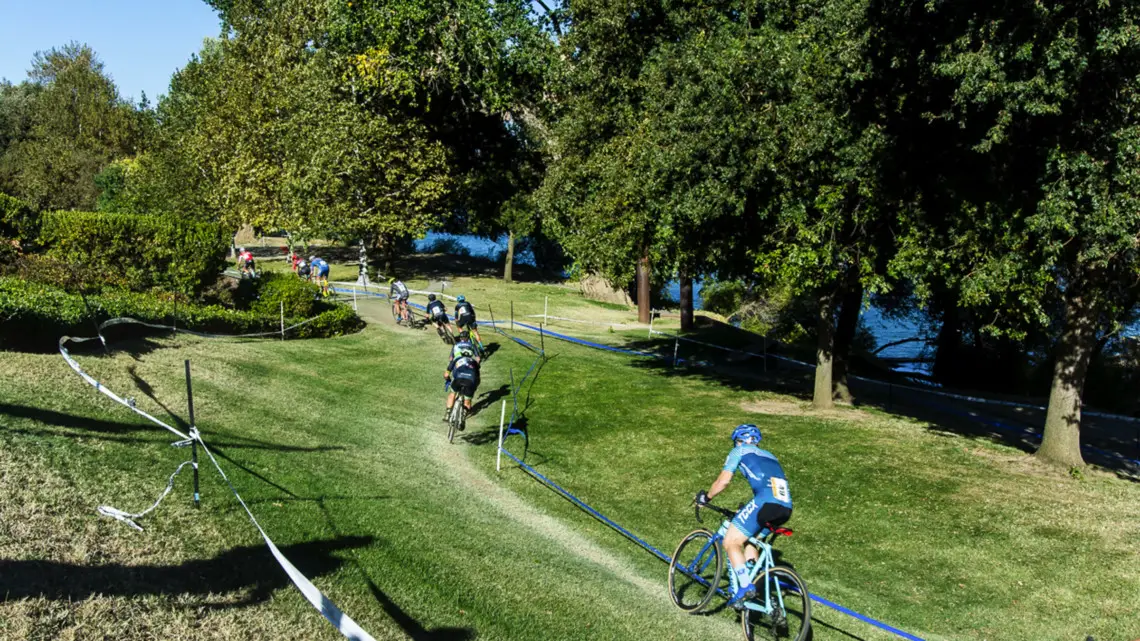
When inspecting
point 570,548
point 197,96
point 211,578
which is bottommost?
point 570,548

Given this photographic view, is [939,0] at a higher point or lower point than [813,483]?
higher

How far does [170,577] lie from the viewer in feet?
24.6

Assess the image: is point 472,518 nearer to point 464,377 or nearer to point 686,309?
point 464,377

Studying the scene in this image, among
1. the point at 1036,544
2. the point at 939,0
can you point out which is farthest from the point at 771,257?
the point at 1036,544

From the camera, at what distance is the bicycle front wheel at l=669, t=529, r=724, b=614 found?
8977 millimetres

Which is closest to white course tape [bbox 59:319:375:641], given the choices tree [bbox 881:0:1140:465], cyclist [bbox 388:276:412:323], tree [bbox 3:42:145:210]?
tree [bbox 881:0:1140:465]

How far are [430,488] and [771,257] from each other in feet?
32.1

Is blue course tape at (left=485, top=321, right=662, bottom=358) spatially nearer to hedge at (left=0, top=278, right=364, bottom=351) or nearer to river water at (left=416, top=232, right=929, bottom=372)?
river water at (left=416, top=232, right=929, bottom=372)

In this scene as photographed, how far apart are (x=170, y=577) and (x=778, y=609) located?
234 inches

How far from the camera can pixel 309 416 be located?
1667cm

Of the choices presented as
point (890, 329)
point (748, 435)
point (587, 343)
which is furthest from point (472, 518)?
point (890, 329)

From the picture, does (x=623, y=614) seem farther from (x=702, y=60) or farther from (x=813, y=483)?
(x=702, y=60)

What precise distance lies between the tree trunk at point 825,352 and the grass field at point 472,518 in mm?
928

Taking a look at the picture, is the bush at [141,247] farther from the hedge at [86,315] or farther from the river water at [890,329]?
the river water at [890,329]
